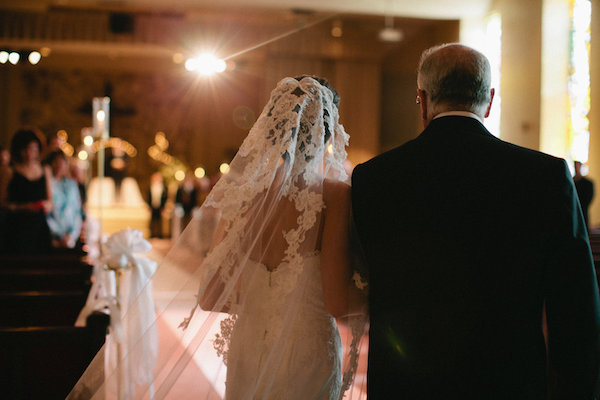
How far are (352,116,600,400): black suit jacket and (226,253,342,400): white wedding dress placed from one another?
421 mm

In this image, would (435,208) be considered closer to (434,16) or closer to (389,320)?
(389,320)

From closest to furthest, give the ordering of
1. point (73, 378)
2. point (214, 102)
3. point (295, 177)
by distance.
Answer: point (295, 177) < point (73, 378) < point (214, 102)

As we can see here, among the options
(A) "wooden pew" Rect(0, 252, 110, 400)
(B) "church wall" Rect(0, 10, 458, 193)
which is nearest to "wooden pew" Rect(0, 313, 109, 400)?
(A) "wooden pew" Rect(0, 252, 110, 400)

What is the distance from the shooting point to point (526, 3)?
8586 millimetres

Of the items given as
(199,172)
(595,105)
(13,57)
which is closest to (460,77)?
(13,57)

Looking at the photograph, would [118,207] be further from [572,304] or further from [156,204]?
[572,304]

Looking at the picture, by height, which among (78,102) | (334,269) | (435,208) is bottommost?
(334,269)

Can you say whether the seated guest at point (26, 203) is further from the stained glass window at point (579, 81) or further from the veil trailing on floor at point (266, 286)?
the stained glass window at point (579, 81)

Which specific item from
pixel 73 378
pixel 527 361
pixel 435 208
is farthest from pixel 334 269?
pixel 73 378

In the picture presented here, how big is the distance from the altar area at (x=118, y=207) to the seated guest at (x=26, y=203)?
6863 mm

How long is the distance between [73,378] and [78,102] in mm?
15735

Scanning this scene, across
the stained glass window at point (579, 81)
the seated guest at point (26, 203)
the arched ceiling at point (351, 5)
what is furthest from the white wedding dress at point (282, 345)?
the arched ceiling at point (351, 5)

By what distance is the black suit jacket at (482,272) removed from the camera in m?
1.38

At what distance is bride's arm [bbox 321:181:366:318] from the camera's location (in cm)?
185
